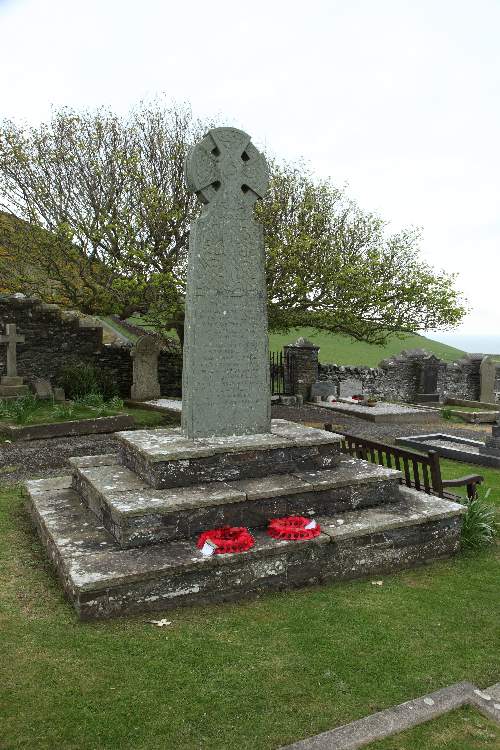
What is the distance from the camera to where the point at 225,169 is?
19.9 ft

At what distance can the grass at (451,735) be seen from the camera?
2.93 metres

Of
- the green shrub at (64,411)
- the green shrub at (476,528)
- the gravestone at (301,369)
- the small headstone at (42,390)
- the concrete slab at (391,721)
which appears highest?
the gravestone at (301,369)

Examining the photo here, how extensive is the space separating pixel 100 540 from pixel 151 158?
13.6 meters

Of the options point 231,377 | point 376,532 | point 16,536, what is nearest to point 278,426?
point 231,377

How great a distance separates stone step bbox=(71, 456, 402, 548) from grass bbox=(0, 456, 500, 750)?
0.72 metres

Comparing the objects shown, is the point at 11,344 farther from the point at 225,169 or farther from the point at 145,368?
the point at 225,169

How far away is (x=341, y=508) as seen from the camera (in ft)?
18.4

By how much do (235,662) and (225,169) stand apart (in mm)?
4823

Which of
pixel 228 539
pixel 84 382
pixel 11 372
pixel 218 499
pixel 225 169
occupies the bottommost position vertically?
pixel 228 539

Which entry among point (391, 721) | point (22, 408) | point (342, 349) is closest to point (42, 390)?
point (22, 408)

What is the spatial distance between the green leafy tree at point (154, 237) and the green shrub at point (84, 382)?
1.85 meters

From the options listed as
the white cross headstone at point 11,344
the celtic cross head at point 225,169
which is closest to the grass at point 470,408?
the white cross headstone at point 11,344

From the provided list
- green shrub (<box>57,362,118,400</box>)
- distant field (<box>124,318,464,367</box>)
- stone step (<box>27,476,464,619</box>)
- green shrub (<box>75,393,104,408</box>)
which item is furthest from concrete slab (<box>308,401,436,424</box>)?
distant field (<box>124,318,464,367</box>)

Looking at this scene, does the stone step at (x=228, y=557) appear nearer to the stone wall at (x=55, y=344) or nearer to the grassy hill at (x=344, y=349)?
the stone wall at (x=55, y=344)
